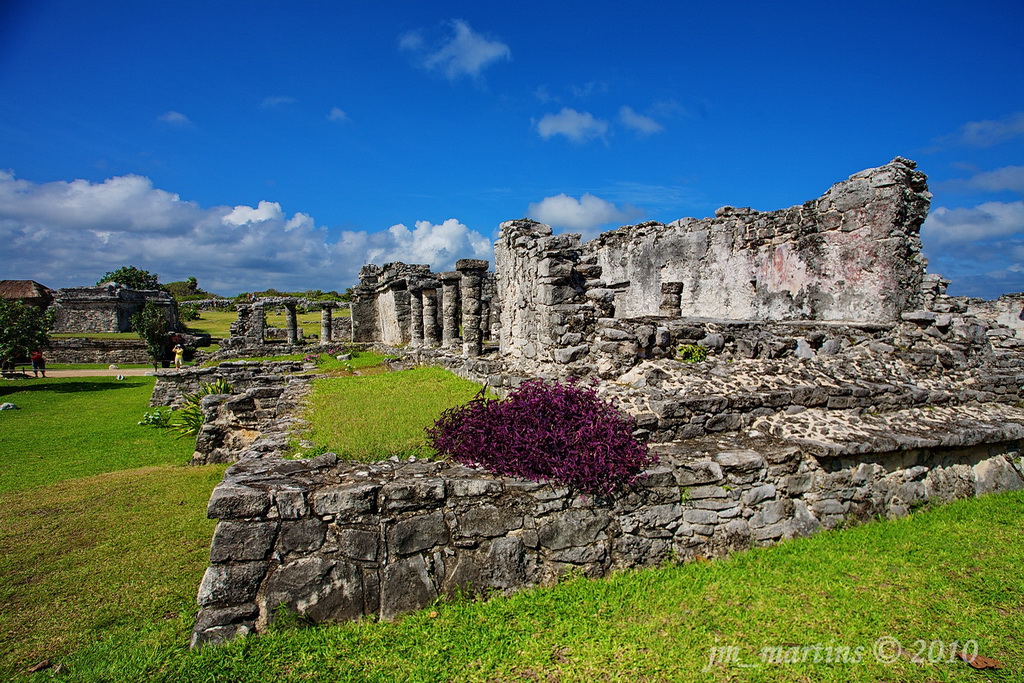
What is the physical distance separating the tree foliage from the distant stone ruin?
13.3m

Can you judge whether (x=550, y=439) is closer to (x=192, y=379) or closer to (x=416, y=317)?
(x=192, y=379)

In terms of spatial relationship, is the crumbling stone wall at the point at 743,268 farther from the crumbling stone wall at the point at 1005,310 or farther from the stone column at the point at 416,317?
the crumbling stone wall at the point at 1005,310

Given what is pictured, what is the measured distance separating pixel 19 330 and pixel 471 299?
53.1 feet

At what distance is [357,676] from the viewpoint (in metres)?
3.04

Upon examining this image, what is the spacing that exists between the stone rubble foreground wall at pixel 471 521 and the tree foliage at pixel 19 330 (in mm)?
19620

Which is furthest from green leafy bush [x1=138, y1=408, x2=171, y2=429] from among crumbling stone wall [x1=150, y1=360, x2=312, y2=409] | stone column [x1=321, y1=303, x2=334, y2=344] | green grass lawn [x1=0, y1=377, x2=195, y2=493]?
stone column [x1=321, y1=303, x2=334, y2=344]

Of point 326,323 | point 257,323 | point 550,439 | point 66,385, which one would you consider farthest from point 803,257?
point 257,323

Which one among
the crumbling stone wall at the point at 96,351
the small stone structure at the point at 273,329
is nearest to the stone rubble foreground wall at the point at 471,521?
the small stone structure at the point at 273,329

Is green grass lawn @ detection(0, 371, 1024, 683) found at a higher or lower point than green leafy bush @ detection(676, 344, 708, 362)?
lower

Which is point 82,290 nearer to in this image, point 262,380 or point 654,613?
point 262,380

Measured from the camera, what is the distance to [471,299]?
14.0m

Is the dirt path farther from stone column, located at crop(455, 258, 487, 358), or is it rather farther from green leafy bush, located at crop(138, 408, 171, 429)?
stone column, located at crop(455, 258, 487, 358)

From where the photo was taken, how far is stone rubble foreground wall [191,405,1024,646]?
3.51 metres

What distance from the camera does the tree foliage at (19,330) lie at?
57.3 feet
